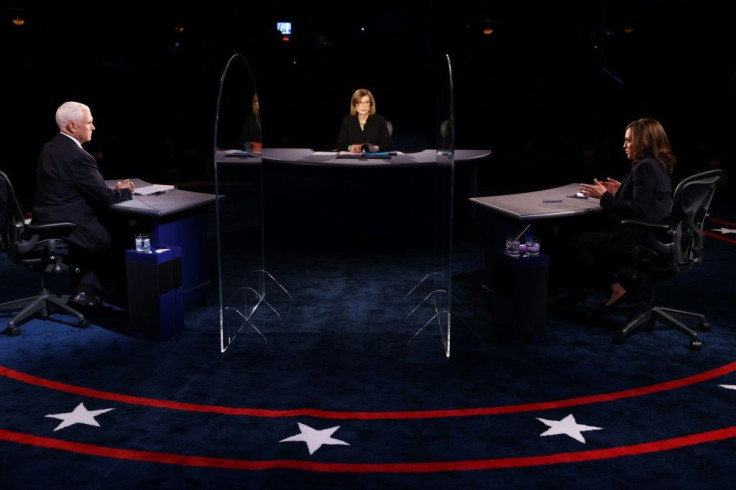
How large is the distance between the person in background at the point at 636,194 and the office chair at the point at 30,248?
3.61 metres

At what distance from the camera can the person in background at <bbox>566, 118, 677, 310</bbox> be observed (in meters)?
4.86

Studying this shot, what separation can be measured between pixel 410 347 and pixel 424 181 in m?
3.06

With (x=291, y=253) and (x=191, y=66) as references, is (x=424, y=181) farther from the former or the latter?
(x=191, y=66)

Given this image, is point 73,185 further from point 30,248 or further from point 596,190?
point 596,190

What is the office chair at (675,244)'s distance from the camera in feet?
15.2

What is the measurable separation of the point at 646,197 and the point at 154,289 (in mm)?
3292

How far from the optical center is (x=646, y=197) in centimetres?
485

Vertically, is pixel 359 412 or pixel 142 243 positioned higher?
pixel 142 243

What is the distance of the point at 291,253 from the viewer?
7.63 metres

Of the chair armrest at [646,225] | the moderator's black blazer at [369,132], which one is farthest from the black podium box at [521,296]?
the moderator's black blazer at [369,132]

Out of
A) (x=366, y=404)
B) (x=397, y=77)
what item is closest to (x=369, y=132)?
(x=366, y=404)

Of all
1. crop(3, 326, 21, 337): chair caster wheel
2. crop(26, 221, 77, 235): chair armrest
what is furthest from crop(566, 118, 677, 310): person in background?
crop(3, 326, 21, 337): chair caster wheel

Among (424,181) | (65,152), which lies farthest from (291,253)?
(65,152)

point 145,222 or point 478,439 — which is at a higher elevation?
point 145,222
